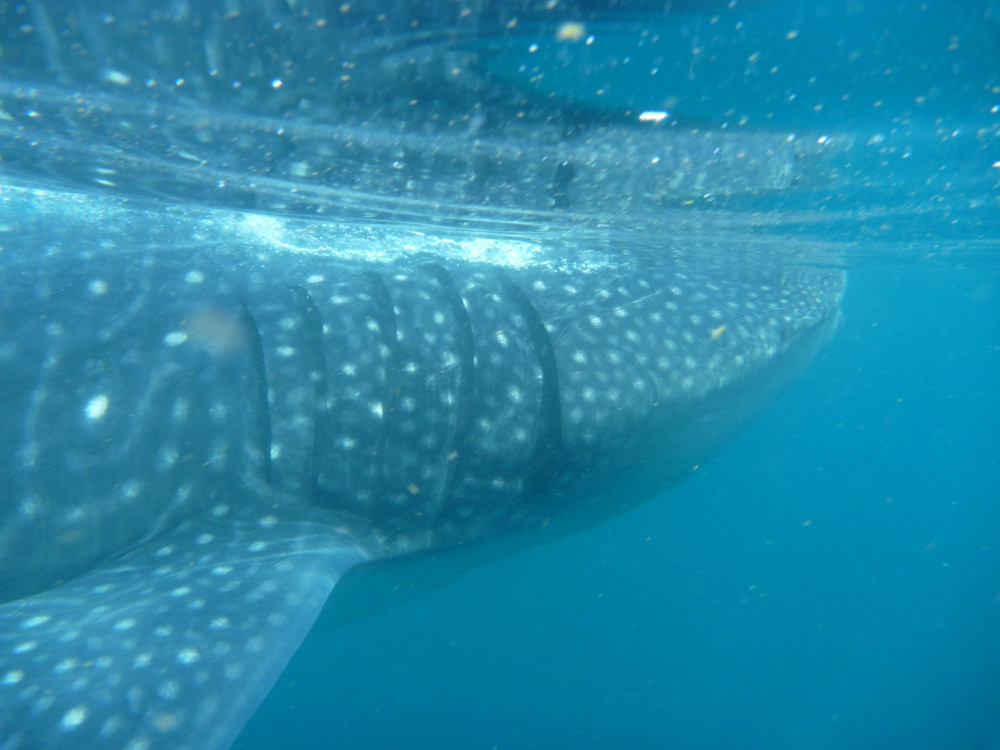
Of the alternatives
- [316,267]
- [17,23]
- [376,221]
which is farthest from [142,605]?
[376,221]

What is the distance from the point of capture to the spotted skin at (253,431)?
2172 millimetres

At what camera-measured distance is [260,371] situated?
327 cm

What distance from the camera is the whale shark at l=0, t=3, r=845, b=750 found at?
2.38m

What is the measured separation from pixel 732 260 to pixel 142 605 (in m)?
11.4

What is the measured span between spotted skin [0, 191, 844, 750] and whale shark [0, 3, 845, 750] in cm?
1

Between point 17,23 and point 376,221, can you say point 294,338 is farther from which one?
point 376,221

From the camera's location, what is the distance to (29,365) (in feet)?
9.18

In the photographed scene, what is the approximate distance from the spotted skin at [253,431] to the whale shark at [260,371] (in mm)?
14

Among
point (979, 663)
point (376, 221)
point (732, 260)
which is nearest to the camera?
point (376, 221)

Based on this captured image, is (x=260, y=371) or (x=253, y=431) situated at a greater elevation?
(x=260, y=371)

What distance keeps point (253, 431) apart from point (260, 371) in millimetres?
373

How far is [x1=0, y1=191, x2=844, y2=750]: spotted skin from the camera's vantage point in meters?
2.17

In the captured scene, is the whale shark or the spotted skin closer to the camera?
the spotted skin

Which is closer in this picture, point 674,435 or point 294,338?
point 294,338
